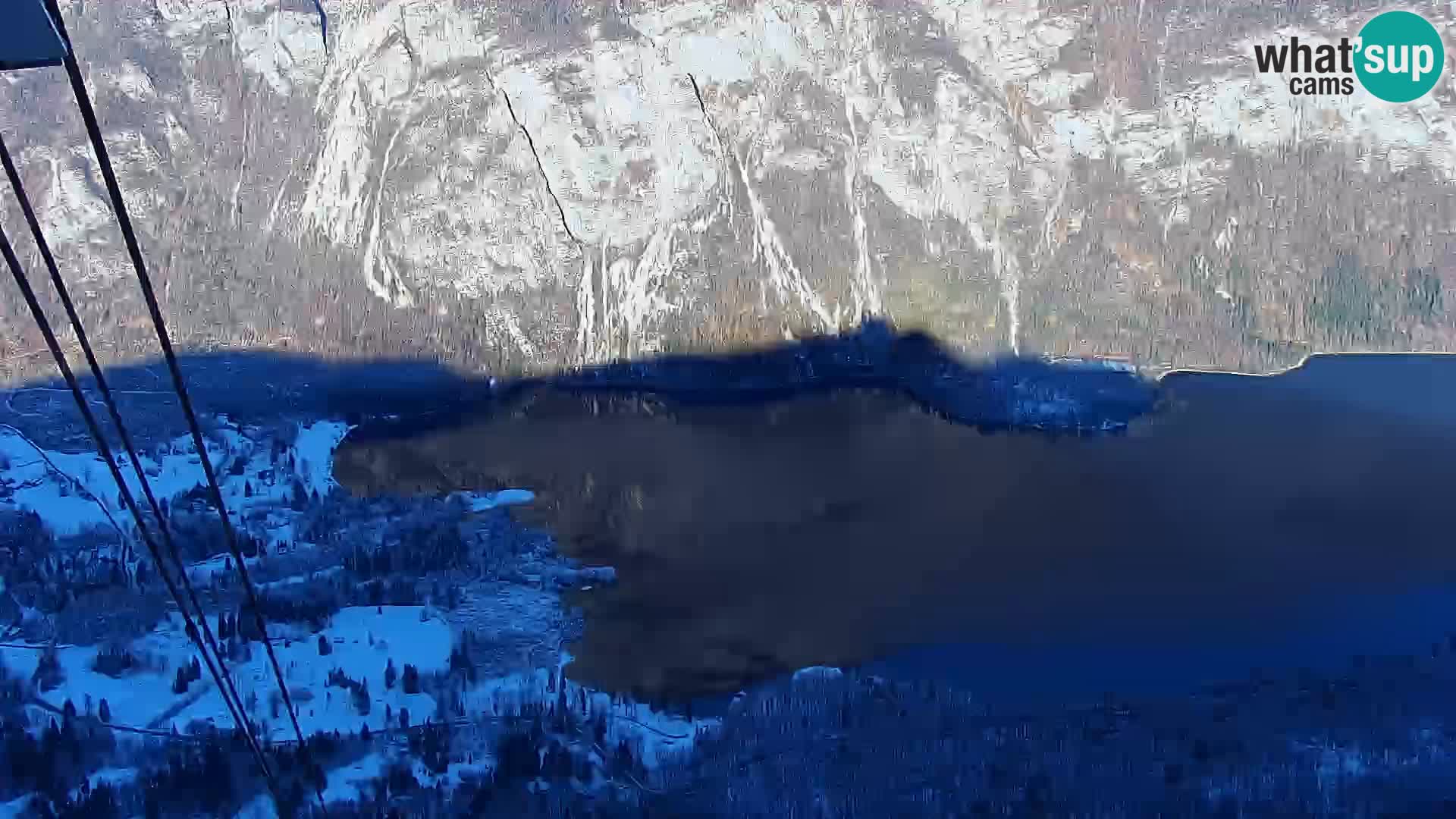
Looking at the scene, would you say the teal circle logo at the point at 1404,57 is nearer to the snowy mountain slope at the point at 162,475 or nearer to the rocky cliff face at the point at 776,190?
the rocky cliff face at the point at 776,190

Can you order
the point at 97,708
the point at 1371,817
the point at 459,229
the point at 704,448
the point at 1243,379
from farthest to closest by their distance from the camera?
the point at 459,229
the point at 1243,379
the point at 704,448
the point at 97,708
the point at 1371,817

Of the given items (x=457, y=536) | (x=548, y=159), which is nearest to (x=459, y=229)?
(x=548, y=159)

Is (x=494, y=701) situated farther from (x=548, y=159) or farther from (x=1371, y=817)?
(x=548, y=159)

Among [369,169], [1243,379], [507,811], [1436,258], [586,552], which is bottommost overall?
[507,811]

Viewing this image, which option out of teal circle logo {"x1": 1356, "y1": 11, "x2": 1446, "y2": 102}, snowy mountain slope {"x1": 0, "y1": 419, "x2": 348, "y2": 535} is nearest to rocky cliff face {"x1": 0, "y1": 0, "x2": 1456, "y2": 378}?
teal circle logo {"x1": 1356, "y1": 11, "x2": 1446, "y2": 102}

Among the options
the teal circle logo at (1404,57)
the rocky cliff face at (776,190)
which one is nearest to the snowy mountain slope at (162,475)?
the rocky cliff face at (776,190)

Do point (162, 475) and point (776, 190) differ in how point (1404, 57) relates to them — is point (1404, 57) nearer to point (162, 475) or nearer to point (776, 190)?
point (776, 190)

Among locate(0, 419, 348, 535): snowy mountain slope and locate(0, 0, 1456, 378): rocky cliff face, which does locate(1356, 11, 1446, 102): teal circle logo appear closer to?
locate(0, 0, 1456, 378): rocky cliff face

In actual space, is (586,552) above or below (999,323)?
below
